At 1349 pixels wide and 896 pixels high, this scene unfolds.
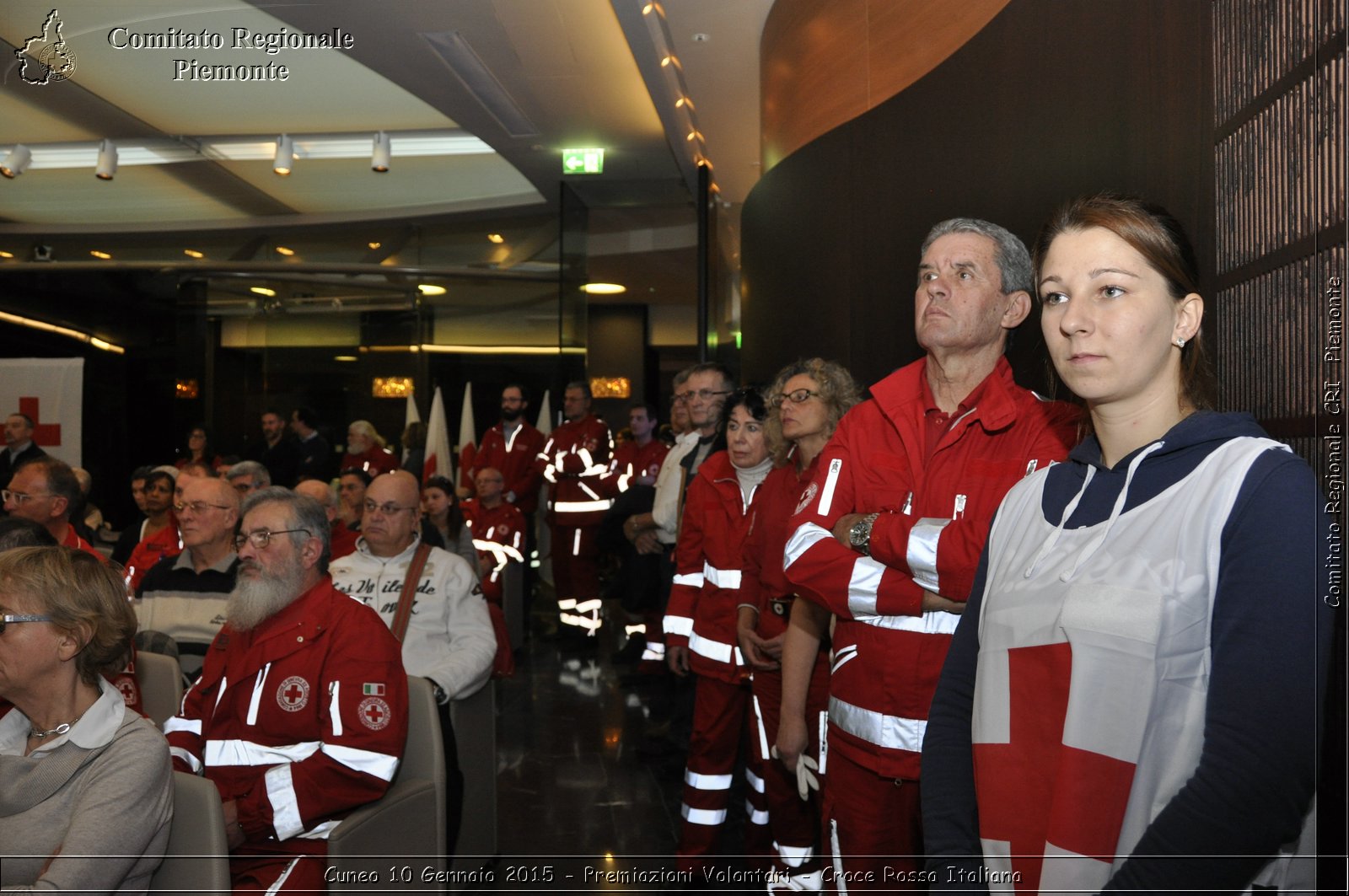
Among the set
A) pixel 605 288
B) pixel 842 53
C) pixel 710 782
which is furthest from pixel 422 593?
pixel 605 288

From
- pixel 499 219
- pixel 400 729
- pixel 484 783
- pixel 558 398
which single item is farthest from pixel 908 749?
pixel 499 219

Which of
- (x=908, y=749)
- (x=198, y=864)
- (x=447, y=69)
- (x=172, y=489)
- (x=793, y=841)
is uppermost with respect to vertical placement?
(x=447, y=69)

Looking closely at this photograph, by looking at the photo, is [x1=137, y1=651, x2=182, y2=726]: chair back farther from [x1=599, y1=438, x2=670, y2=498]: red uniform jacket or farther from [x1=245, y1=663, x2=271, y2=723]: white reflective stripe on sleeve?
[x1=599, y1=438, x2=670, y2=498]: red uniform jacket

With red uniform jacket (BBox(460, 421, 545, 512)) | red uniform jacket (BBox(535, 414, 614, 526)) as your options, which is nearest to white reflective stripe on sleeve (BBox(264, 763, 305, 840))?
red uniform jacket (BBox(535, 414, 614, 526))

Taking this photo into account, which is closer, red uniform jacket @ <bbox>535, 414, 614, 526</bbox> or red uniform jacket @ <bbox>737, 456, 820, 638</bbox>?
red uniform jacket @ <bbox>737, 456, 820, 638</bbox>

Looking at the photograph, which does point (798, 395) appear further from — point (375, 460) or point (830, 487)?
point (375, 460)

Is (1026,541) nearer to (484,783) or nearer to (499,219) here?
(484,783)

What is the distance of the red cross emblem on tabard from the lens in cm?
114

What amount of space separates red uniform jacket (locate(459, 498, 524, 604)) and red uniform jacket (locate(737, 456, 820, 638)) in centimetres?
356

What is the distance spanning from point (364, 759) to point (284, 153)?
866 centimetres

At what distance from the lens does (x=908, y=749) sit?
1940 mm

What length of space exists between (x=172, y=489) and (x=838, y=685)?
14.0 feet

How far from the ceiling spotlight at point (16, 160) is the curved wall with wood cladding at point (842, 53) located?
7959mm

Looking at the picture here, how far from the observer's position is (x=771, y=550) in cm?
321
